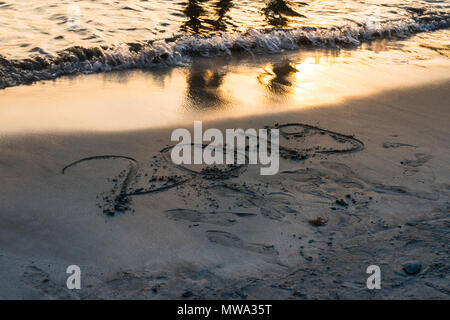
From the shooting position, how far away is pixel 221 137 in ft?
16.0

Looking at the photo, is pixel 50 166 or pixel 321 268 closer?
pixel 321 268

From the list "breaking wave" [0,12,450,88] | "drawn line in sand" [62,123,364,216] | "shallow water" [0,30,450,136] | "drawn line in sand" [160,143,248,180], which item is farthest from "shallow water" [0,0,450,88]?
"drawn line in sand" [160,143,248,180]

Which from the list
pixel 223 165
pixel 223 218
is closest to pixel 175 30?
pixel 223 165

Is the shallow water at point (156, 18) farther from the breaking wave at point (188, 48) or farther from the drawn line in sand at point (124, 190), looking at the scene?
the drawn line in sand at point (124, 190)

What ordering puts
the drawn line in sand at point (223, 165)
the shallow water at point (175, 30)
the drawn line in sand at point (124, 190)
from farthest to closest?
1. the shallow water at point (175, 30)
2. the drawn line in sand at point (223, 165)
3. the drawn line in sand at point (124, 190)

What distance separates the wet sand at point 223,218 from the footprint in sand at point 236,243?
1cm

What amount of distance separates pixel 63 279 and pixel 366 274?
5.80ft

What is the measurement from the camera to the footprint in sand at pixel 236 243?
3248mm

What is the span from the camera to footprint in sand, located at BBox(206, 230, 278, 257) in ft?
10.7

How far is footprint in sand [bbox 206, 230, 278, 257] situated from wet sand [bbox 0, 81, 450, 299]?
0.4 inches

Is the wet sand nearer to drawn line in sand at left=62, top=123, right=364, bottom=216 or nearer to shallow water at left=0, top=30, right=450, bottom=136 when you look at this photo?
drawn line in sand at left=62, top=123, right=364, bottom=216

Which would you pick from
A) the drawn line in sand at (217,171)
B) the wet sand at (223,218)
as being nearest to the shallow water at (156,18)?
the wet sand at (223,218)
